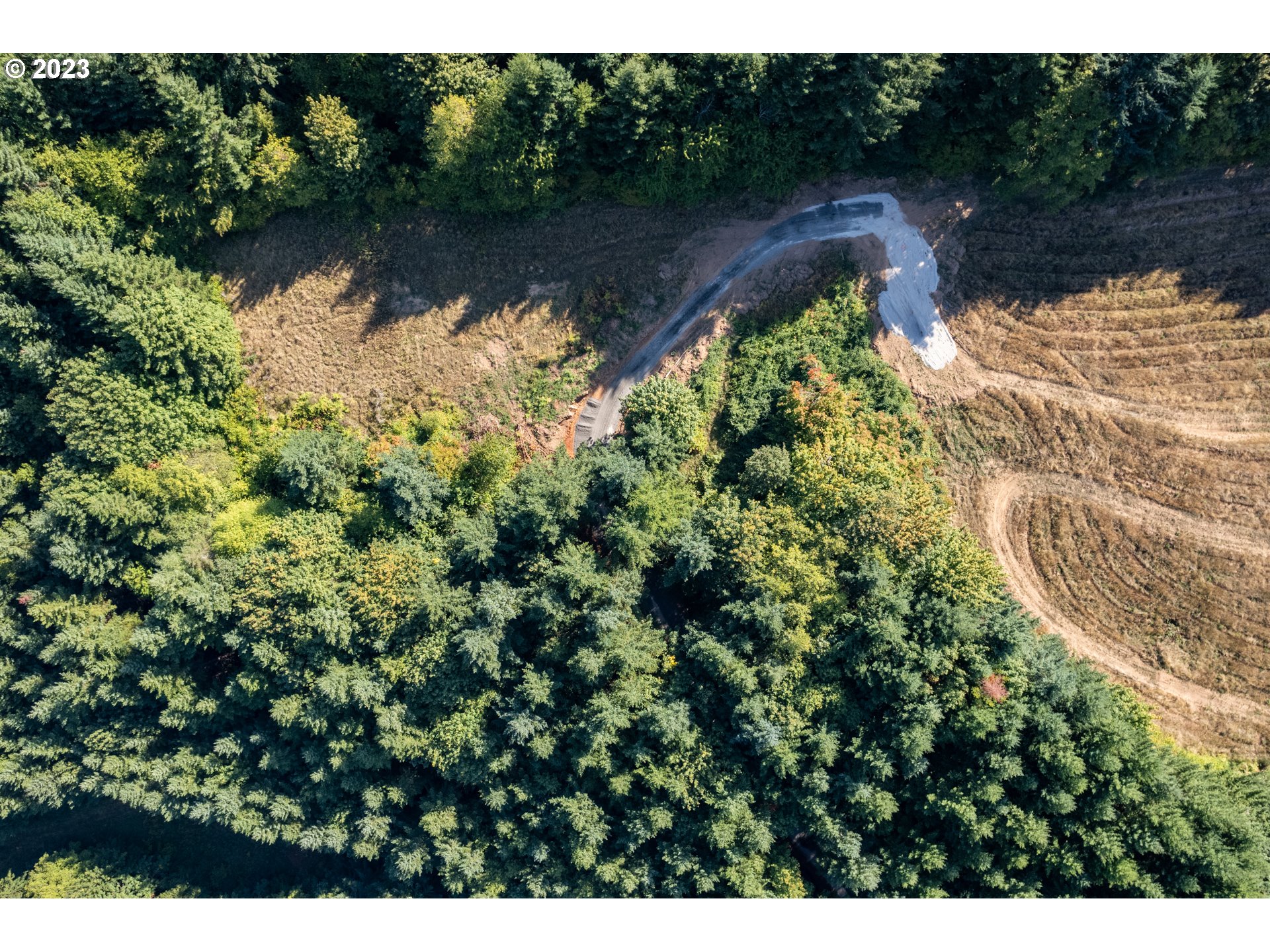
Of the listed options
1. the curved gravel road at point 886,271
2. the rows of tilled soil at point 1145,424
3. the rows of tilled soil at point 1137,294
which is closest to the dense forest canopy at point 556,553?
the curved gravel road at point 886,271

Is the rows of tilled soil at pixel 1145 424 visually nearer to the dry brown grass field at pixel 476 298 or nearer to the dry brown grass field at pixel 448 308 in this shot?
the dry brown grass field at pixel 476 298

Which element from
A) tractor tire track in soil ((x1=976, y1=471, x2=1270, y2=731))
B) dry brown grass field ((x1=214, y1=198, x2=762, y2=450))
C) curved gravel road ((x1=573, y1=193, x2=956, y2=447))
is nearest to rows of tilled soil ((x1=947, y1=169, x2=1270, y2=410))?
curved gravel road ((x1=573, y1=193, x2=956, y2=447))

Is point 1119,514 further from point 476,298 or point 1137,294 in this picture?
point 476,298

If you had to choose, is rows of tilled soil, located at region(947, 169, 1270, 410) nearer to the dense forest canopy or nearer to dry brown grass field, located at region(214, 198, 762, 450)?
the dense forest canopy

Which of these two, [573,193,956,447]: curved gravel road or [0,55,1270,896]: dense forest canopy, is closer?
[0,55,1270,896]: dense forest canopy

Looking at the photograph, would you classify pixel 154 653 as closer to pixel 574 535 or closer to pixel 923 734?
pixel 574 535

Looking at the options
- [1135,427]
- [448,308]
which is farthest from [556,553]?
[1135,427]

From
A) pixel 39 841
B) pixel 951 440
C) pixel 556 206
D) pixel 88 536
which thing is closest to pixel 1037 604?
pixel 951 440
